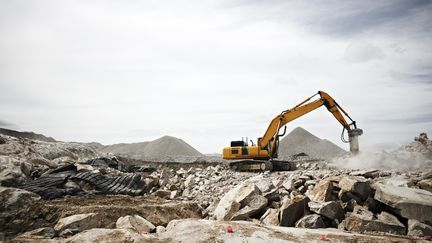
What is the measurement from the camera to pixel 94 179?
959 cm

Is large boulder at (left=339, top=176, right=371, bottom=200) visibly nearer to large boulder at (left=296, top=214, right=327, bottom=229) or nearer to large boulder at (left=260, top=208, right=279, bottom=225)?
large boulder at (left=296, top=214, right=327, bottom=229)

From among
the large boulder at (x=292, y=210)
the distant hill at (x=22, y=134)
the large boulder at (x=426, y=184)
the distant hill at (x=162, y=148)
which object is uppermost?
the distant hill at (x=22, y=134)

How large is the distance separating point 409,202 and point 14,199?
874 centimetres

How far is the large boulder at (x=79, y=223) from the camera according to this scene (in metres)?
5.68

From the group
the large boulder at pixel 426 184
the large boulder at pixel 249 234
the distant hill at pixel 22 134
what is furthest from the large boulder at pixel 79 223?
the distant hill at pixel 22 134

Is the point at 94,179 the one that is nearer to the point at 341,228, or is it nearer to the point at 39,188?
the point at 39,188

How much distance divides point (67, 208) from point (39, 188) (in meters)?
2.15

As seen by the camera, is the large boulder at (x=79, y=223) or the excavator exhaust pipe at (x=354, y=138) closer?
the large boulder at (x=79, y=223)

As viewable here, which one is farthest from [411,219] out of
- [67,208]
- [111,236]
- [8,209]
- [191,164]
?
[191,164]

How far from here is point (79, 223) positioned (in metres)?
5.81

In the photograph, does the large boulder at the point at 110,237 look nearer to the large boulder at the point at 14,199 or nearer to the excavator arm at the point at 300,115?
the large boulder at the point at 14,199

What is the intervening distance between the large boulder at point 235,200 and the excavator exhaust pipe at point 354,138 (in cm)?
732

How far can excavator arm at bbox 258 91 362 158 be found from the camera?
1254 cm

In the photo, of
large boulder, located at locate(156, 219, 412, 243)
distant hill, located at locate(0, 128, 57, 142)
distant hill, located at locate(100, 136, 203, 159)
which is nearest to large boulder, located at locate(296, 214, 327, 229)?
large boulder, located at locate(156, 219, 412, 243)
